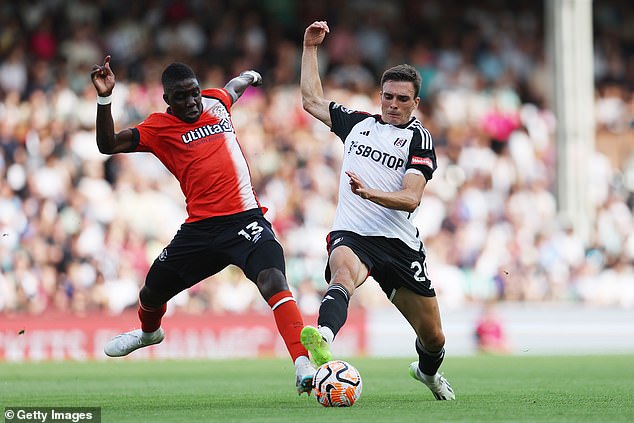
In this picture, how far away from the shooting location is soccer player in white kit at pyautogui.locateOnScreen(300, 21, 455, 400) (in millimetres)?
9062

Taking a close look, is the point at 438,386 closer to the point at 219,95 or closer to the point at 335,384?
the point at 335,384

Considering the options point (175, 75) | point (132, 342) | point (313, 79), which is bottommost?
point (132, 342)

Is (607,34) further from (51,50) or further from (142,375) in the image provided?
(142,375)

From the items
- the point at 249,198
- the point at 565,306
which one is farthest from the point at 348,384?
the point at 565,306

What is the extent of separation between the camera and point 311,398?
31.3 ft

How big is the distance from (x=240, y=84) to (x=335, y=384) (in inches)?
122

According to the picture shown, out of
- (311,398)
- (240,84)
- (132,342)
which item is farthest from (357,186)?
(132,342)

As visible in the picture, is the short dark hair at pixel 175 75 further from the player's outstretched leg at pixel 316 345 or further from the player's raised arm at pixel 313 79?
the player's outstretched leg at pixel 316 345

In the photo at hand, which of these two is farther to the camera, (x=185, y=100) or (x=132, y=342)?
(x=132, y=342)

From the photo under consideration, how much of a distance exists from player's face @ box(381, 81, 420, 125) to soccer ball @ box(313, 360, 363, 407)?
6.68ft

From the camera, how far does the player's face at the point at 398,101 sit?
9.28 m

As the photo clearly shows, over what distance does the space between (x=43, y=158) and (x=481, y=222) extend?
731 cm

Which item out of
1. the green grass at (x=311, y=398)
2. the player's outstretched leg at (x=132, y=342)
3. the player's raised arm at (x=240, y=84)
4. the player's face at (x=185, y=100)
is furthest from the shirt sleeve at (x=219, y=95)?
the green grass at (x=311, y=398)

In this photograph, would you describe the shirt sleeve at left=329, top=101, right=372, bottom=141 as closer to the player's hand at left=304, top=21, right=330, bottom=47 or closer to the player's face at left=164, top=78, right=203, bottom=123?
the player's hand at left=304, top=21, right=330, bottom=47
